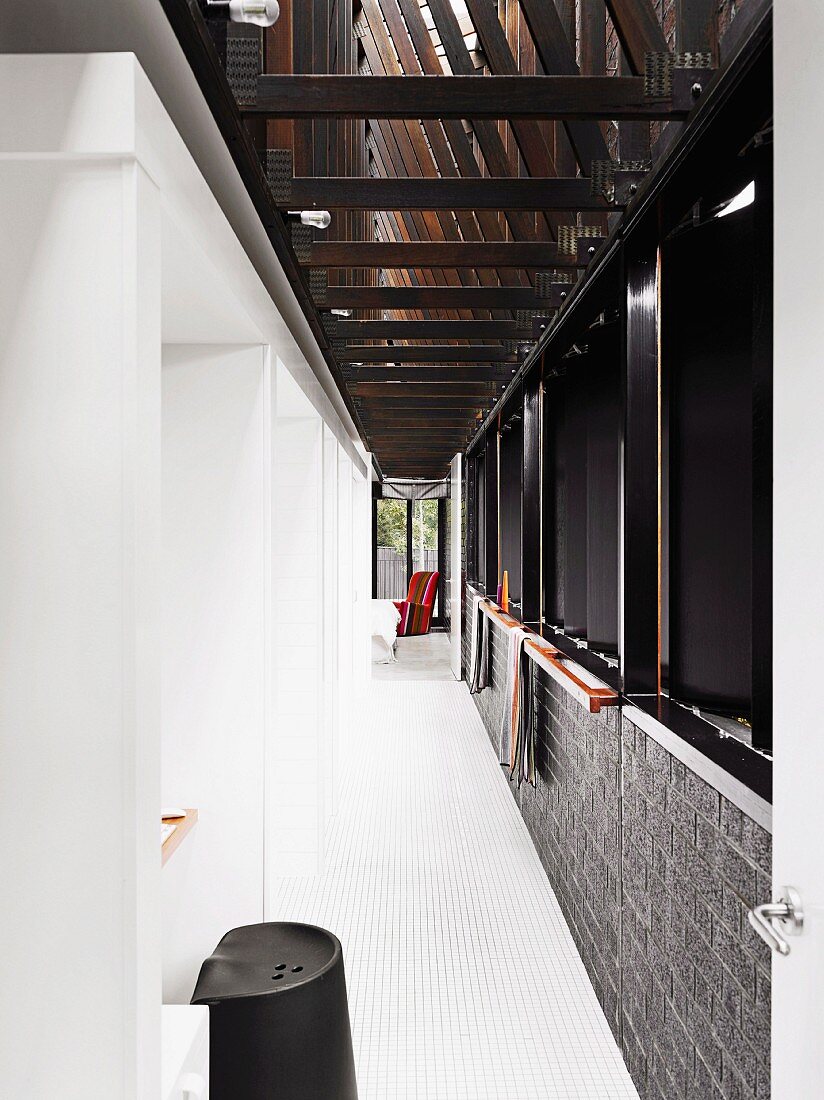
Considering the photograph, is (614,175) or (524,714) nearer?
(614,175)

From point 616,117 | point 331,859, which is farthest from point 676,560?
point 331,859

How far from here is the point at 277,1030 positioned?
5.73 feet

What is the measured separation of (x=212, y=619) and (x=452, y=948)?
1588 mm

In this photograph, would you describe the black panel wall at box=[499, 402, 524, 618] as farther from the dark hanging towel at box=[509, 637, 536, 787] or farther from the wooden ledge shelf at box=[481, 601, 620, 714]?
the wooden ledge shelf at box=[481, 601, 620, 714]

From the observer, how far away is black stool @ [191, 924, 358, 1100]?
5.65 ft

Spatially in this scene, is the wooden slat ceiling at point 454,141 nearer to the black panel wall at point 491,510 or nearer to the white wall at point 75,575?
the white wall at point 75,575

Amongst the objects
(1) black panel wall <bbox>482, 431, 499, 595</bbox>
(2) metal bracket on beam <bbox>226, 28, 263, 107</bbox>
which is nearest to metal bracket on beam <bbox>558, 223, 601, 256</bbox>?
(2) metal bracket on beam <bbox>226, 28, 263, 107</bbox>

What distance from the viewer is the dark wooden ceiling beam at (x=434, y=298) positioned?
2.83 metres

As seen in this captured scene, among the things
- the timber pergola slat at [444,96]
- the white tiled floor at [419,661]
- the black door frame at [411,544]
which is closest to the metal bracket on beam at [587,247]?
the timber pergola slat at [444,96]

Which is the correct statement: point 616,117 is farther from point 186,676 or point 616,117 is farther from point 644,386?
point 186,676

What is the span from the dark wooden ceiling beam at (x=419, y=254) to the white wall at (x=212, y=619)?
0.44 m

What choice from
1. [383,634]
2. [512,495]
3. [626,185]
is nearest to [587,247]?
[626,185]

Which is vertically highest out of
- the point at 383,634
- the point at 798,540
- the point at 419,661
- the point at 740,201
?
the point at 740,201

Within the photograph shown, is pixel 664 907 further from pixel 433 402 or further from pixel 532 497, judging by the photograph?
pixel 433 402
